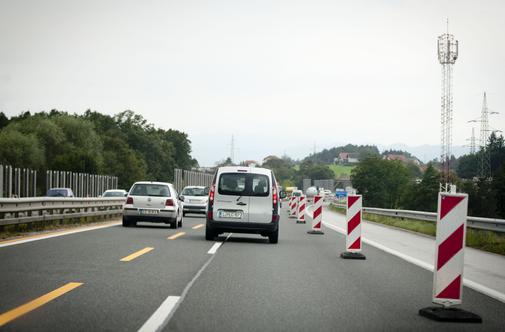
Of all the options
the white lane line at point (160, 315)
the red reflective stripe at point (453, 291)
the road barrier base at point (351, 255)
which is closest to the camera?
the white lane line at point (160, 315)

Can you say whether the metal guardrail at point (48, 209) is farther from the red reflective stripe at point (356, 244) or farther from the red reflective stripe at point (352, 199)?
the red reflective stripe at point (356, 244)

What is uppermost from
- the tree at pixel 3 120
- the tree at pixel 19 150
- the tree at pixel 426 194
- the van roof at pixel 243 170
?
the tree at pixel 3 120

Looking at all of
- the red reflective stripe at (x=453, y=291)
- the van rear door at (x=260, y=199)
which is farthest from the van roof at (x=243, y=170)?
the red reflective stripe at (x=453, y=291)

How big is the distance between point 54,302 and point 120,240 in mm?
8270

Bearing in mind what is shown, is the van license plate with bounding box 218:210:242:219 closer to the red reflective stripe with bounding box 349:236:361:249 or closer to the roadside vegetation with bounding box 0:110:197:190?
the red reflective stripe with bounding box 349:236:361:249

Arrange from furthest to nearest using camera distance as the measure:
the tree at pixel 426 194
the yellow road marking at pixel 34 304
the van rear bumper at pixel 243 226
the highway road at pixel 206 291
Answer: the tree at pixel 426 194, the van rear bumper at pixel 243 226, the highway road at pixel 206 291, the yellow road marking at pixel 34 304

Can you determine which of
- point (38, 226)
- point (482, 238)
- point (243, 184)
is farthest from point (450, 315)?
point (38, 226)

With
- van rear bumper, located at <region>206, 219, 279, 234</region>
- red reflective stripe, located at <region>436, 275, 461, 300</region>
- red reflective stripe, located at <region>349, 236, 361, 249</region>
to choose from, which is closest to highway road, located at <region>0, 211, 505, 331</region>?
red reflective stripe, located at <region>436, 275, 461, 300</region>

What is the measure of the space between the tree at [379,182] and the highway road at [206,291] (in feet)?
393

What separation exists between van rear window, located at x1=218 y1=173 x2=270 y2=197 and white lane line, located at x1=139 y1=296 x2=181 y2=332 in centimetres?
926

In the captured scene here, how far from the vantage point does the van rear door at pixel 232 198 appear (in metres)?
16.4

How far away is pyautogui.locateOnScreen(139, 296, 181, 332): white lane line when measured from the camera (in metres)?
5.76

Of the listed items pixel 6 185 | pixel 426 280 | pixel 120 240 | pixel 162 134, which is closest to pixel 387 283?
pixel 426 280

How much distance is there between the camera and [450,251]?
287 inches
